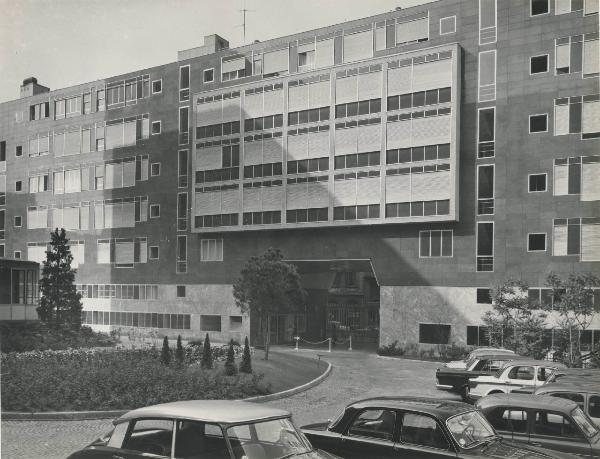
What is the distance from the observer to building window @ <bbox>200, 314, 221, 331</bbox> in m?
46.9

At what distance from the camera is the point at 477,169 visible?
37000 mm

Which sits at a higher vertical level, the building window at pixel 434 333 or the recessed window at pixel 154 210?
the recessed window at pixel 154 210

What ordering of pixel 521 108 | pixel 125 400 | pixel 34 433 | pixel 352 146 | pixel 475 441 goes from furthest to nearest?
pixel 352 146 < pixel 521 108 < pixel 125 400 < pixel 34 433 < pixel 475 441

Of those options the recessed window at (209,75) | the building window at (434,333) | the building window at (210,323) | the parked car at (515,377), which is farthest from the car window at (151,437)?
the recessed window at (209,75)

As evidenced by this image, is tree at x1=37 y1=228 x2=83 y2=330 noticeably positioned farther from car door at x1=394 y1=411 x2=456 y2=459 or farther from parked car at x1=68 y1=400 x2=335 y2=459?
car door at x1=394 y1=411 x2=456 y2=459

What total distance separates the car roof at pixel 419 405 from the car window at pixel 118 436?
3.65 meters

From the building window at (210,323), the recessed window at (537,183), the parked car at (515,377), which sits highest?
the recessed window at (537,183)

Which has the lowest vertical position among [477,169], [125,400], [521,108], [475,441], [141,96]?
[125,400]

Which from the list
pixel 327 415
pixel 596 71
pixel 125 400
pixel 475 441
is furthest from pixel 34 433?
pixel 596 71

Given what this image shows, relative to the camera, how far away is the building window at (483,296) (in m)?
36.2

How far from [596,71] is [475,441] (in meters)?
29.6

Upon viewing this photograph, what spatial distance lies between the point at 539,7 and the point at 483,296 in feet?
54.1

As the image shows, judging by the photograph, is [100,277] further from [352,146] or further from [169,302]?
[352,146]

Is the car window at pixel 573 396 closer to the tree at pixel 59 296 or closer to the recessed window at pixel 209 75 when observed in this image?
the tree at pixel 59 296
